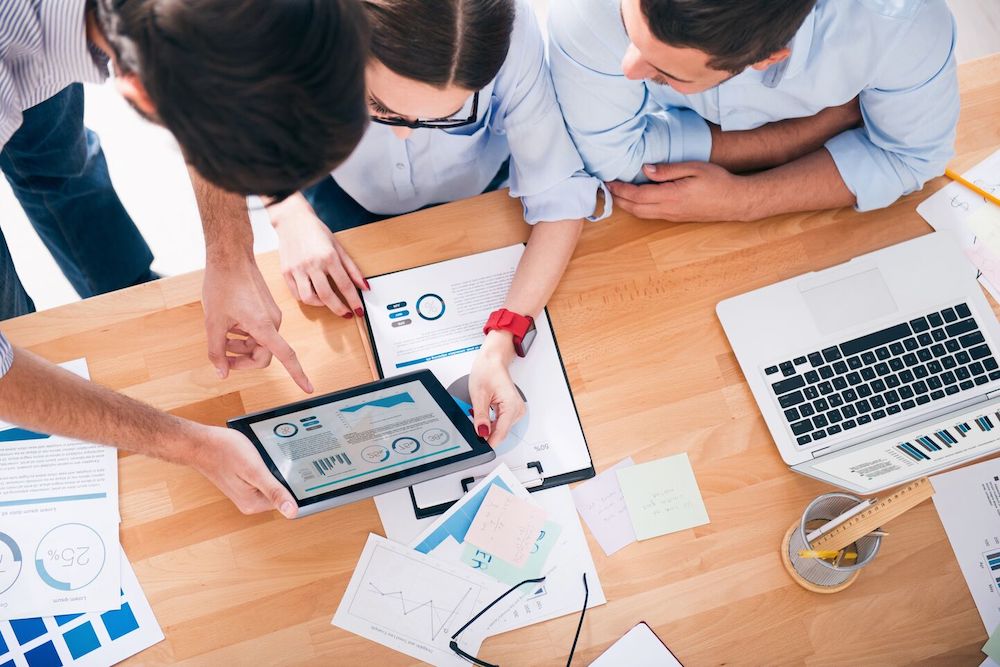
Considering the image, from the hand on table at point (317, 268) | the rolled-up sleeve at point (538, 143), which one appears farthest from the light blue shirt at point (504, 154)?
the hand on table at point (317, 268)

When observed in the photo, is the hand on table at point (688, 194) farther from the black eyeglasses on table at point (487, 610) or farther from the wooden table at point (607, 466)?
the black eyeglasses on table at point (487, 610)

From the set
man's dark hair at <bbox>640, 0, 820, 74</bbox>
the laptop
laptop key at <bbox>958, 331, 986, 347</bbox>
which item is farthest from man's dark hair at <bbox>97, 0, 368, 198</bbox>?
laptop key at <bbox>958, 331, 986, 347</bbox>

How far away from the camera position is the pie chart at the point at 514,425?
1.17 meters

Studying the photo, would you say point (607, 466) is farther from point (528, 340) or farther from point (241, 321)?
point (241, 321)

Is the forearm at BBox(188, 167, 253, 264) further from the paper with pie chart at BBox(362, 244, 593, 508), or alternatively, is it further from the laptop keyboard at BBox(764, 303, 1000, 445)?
the laptop keyboard at BBox(764, 303, 1000, 445)

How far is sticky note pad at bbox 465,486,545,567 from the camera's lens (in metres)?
1.13

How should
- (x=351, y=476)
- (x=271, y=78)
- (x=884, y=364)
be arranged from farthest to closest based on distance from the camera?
(x=884, y=364)
(x=351, y=476)
(x=271, y=78)

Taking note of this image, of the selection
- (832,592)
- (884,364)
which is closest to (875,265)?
(884,364)

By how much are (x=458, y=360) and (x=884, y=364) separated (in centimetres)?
66

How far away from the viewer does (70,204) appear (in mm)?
1626

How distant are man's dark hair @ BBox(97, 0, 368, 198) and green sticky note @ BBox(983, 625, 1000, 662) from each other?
1.14m

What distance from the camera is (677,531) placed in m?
1.15

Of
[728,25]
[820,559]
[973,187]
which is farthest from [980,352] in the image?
[728,25]

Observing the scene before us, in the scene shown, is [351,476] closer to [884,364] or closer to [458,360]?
[458,360]
